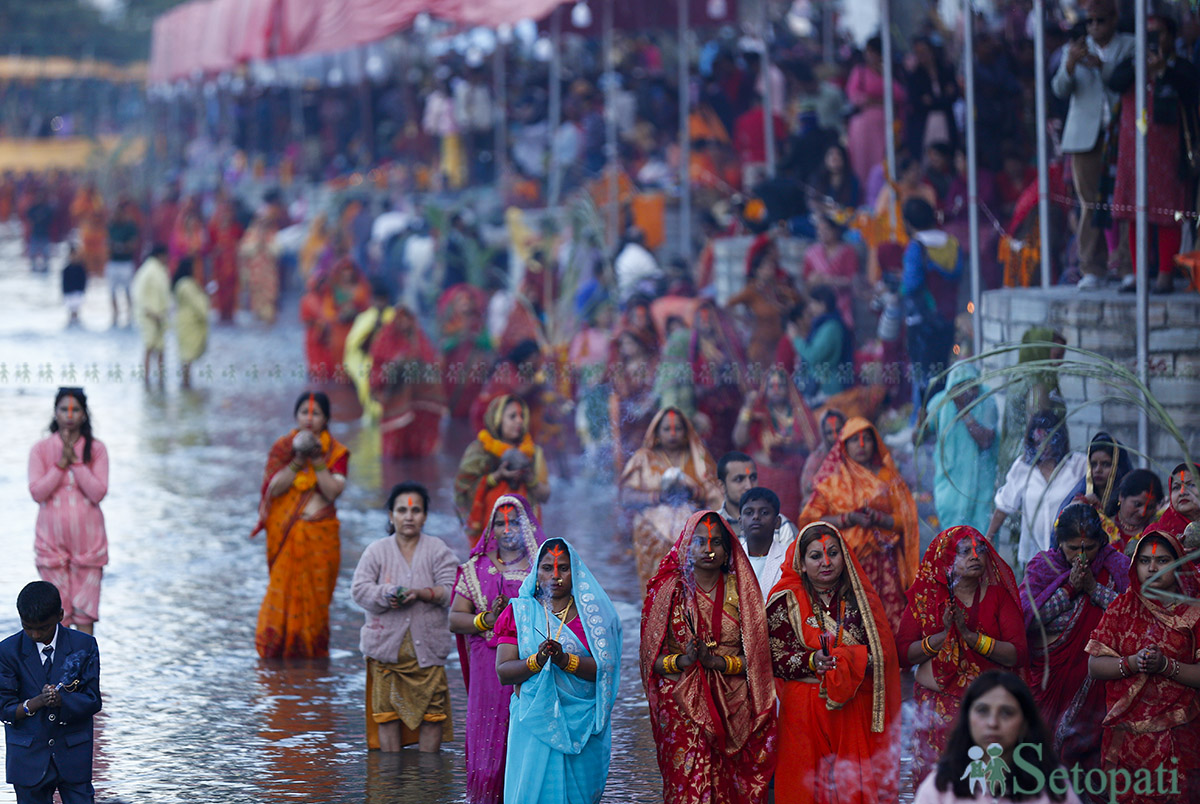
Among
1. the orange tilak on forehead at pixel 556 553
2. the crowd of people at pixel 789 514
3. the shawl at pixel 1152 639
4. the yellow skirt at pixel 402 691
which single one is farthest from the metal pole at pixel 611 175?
the shawl at pixel 1152 639

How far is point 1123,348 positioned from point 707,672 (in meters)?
3.75

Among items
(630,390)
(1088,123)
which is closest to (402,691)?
(630,390)

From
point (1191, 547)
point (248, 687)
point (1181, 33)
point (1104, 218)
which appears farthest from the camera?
point (1181, 33)

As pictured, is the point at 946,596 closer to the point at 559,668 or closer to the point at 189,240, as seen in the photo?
the point at 559,668

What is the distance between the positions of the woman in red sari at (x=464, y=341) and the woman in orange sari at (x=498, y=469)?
5815 millimetres

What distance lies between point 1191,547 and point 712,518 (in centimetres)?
166

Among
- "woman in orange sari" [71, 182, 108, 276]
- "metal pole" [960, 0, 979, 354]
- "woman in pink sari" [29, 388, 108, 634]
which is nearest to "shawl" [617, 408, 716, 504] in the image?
"metal pole" [960, 0, 979, 354]

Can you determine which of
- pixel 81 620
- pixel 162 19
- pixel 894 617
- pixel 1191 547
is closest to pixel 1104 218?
pixel 894 617

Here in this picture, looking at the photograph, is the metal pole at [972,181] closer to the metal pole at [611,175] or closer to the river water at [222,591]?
the river water at [222,591]

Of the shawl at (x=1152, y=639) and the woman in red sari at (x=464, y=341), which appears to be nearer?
the shawl at (x=1152, y=639)

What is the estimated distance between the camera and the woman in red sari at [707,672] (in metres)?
5.43

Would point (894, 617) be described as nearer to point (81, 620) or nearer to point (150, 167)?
point (81, 620)

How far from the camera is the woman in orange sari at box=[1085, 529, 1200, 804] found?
5.27m

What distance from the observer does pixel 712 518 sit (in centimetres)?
547
